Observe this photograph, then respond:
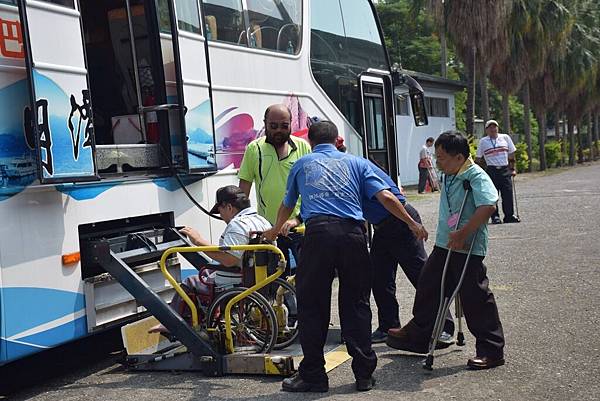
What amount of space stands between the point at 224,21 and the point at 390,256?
9.13 feet

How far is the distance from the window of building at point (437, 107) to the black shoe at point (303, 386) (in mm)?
29707

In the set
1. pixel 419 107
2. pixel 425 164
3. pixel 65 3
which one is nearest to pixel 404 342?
pixel 65 3

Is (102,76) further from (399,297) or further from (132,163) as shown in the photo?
(399,297)

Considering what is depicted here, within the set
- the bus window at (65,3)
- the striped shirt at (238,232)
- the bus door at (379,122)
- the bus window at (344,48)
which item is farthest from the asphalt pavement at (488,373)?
the bus window at (65,3)

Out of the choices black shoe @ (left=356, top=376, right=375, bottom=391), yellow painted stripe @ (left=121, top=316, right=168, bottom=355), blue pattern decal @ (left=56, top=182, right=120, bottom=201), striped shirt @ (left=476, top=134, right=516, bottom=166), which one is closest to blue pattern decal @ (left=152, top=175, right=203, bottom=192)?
blue pattern decal @ (left=56, top=182, right=120, bottom=201)

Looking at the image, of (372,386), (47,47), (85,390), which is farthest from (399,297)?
(47,47)

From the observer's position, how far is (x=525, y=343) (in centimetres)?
637

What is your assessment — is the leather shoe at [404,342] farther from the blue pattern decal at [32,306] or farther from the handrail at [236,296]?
the blue pattern decal at [32,306]

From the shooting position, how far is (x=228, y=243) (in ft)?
19.4

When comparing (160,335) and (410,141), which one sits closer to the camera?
(160,335)

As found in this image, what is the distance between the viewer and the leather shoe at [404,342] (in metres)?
5.97

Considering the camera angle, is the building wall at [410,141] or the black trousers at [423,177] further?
the building wall at [410,141]

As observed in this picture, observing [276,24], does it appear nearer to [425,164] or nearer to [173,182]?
[173,182]

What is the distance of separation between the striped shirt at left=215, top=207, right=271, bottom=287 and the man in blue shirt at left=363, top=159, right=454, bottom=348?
0.89 m
